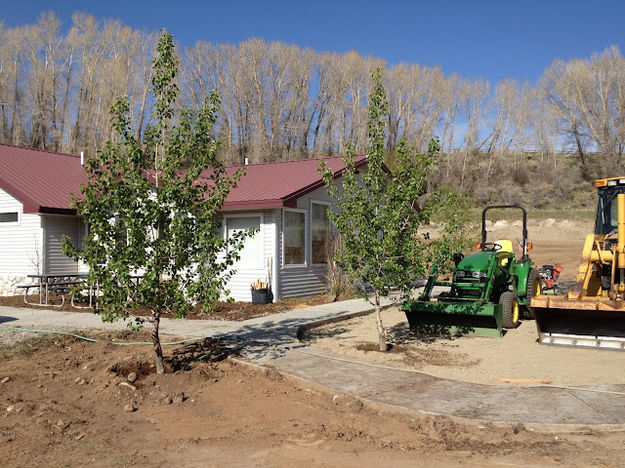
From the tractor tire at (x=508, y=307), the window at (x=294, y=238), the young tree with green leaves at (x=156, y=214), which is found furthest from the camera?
the window at (x=294, y=238)

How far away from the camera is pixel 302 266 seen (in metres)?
14.5

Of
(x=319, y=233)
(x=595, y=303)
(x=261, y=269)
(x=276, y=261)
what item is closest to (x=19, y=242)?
(x=261, y=269)

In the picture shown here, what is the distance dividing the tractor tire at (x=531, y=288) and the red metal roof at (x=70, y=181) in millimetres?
5043

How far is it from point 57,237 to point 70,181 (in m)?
2.33

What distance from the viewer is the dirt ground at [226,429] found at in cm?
466

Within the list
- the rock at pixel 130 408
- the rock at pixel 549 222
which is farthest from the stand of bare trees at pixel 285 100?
the rock at pixel 130 408

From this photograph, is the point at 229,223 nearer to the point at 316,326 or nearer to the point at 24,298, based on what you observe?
the point at 316,326

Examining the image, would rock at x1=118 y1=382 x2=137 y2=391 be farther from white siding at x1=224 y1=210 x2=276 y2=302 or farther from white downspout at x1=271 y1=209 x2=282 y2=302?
white downspout at x1=271 y1=209 x2=282 y2=302

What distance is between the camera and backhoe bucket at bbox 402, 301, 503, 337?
9.18 metres

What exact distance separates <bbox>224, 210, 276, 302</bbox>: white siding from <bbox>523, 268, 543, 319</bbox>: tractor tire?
5.82 meters

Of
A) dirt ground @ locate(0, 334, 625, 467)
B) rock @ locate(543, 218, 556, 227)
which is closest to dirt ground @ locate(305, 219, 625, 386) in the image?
dirt ground @ locate(0, 334, 625, 467)

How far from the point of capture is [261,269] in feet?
45.3

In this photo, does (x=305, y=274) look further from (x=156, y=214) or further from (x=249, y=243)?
(x=156, y=214)

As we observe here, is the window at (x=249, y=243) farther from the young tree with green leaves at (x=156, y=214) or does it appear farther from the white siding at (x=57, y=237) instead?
the young tree with green leaves at (x=156, y=214)
